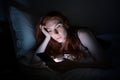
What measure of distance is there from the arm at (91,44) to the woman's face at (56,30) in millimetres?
137

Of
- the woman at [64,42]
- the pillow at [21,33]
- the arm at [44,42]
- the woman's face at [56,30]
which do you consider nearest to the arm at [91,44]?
the woman at [64,42]

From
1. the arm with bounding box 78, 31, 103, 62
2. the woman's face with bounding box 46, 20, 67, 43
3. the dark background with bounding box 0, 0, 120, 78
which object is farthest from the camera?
the dark background with bounding box 0, 0, 120, 78

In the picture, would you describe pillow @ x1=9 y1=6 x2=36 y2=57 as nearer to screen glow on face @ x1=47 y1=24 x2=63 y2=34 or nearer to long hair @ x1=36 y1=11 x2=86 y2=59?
long hair @ x1=36 y1=11 x2=86 y2=59

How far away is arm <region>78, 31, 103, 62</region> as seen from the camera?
149cm

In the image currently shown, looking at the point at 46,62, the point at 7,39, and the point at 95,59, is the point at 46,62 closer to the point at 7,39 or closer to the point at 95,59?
the point at 95,59

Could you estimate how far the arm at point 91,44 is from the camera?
149 cm

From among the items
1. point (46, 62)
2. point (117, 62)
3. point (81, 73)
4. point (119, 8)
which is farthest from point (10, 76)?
point (119, 8)

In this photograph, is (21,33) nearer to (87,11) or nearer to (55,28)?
(55,28)

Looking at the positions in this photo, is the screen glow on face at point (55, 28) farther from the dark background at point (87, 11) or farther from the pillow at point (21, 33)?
the dark background at point (87, 11)

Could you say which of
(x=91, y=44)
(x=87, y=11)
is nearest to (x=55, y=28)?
(x=91, y=44)

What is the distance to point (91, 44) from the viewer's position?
153 cm

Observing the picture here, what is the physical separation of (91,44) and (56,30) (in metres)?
0.28

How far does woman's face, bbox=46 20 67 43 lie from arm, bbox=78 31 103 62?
0.45ft

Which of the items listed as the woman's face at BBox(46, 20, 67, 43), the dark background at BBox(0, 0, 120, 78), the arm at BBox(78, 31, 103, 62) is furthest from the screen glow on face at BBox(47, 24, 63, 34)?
the dark background at BBox(0, 0, 120, 78)
